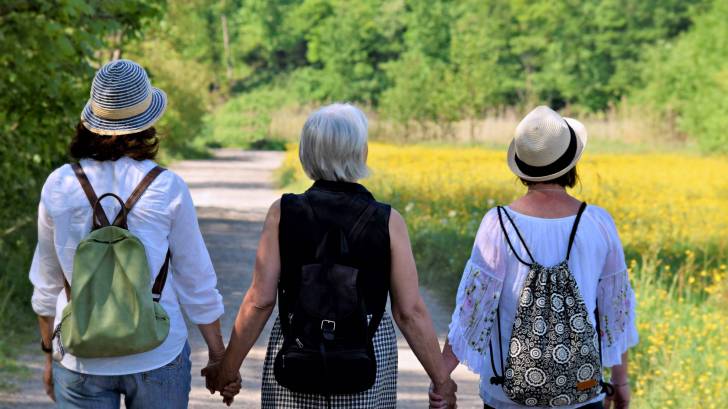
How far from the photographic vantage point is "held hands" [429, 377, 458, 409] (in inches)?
165

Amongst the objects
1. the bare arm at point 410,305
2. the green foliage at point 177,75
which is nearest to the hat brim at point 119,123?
the bare arm at point 410,305

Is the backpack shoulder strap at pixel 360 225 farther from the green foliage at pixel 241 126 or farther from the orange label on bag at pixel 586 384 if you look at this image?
the green foliage at pixel 241 126

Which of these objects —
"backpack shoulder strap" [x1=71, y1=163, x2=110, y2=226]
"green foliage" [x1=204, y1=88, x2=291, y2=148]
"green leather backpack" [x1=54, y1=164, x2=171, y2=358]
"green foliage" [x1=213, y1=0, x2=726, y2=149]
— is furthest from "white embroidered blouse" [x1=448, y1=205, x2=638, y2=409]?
"green foliage" [x1=204, y1=88, x2=291, y2=148]

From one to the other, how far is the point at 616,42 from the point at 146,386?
250ft

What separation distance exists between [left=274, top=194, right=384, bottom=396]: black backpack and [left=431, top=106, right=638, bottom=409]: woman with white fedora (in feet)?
1.25

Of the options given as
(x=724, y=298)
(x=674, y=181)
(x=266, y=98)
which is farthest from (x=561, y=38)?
(x=724, y=298)

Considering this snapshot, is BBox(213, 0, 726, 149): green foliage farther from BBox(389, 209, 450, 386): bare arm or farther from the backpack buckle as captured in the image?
the backpack buckle

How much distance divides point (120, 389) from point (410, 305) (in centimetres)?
95

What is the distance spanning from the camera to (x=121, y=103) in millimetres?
3865

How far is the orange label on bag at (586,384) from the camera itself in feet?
12.8

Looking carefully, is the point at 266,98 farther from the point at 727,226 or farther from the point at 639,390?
the point at 639,390

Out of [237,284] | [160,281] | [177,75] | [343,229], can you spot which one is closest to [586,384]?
[343,229]

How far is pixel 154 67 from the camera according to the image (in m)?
35.3

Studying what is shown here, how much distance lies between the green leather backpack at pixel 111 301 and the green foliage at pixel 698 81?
131 feet
